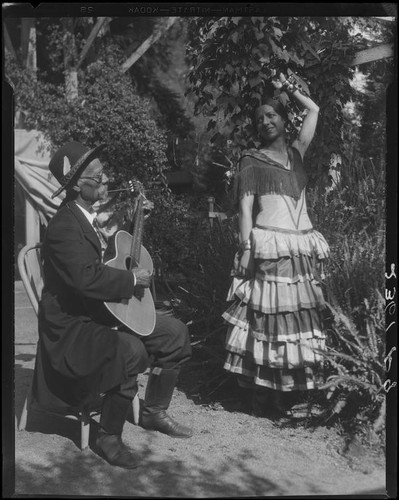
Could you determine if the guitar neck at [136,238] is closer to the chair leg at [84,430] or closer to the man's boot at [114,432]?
the man's boot at [114,432]

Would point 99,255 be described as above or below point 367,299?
above

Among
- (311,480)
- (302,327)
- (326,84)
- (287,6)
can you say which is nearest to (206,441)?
(311,480)

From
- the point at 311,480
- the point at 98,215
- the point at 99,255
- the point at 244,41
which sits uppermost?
the point at 244,41

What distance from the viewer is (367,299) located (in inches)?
148

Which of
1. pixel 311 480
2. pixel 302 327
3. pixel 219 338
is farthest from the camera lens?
pixel 219 338

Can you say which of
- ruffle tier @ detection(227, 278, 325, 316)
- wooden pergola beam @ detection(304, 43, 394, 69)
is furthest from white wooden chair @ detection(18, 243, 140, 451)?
wooden pergola beam @ detection(304, 43, 394, 69)

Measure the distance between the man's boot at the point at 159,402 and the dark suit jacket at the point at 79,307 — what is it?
257 millimetres

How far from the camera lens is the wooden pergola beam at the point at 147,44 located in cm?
398

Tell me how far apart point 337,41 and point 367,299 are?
1.53 metres

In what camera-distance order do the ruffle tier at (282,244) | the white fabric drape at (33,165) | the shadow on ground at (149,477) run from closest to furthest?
the shadow on ground at (149,477), the ruffle tier at (282,244), the white fabric drape at (33,165)

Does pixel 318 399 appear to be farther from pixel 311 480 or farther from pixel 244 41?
pixel 244 41

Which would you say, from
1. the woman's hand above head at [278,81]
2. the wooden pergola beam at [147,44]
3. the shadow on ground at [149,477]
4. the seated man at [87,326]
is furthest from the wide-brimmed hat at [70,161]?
the shadow on ground at [149,477]

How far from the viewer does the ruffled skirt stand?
12.1ft

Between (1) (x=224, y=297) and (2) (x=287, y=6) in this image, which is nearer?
(2) (x=287, y=6)
